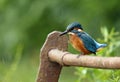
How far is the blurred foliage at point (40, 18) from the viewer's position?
715 cm

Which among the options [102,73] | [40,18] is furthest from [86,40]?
[40,18]

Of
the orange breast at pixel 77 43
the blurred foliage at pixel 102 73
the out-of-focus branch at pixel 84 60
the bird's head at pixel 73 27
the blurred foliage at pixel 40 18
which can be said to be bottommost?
the out-of-focus branch at pixel 84 60

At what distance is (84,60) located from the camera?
3.15 m

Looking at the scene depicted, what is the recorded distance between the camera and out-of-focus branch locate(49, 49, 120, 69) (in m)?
2.97

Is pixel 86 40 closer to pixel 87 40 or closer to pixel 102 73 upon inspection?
pixel 87 40

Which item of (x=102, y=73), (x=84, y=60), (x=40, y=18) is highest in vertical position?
(x=40, y=18)

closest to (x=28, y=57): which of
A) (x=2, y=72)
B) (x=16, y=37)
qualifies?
(x=16, y=37)

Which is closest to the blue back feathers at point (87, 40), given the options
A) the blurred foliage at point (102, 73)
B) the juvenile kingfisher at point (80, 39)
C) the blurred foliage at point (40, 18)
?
the juvenile kingfisher at point (80, 39)

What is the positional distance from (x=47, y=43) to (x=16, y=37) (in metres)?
3.95

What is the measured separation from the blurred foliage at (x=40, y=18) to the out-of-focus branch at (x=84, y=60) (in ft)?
11.7

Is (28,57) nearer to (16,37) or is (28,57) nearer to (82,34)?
(16,37)

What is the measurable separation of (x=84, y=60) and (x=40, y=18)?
14.6ft

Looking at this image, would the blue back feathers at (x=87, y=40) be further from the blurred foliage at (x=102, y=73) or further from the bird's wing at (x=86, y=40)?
the blurred foliage at (x=102, y=73)

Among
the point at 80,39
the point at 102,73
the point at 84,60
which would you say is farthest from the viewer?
the point at 102,73
